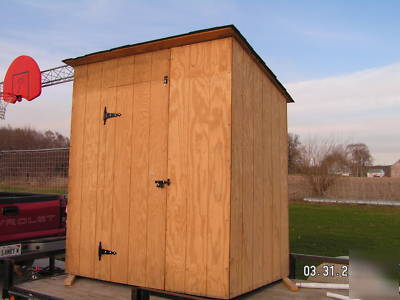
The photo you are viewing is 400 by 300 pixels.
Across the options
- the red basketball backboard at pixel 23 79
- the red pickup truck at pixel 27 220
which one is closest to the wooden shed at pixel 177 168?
the red pickup truck at pixel 27 220

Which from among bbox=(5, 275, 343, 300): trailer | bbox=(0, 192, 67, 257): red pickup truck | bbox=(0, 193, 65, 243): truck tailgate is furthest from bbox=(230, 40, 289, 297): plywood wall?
bbox=(0, 193, 65, 243): truck tailgate

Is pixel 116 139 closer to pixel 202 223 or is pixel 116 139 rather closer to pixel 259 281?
pixel 202 223

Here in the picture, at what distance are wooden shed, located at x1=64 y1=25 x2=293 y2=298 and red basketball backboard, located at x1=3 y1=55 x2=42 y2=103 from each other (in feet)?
5.60

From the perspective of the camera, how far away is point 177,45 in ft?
11.5

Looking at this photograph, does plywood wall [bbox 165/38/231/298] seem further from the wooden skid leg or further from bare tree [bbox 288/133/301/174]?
bare tree [bbox 288/133/301/174]

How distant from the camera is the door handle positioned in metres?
4.83

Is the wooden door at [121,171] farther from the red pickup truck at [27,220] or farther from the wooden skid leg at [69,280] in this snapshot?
the red pickup truck at [27,220]

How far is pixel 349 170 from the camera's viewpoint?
31.8 metres

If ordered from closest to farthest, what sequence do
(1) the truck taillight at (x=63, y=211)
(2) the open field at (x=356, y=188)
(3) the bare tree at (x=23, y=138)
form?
1. (1) the truck taillight at (x=63, y=211)
2. (2) the open field at (x=356, y=188)
3. (3) the bare tree at (x=23, y=138)

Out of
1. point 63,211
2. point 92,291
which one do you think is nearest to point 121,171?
point 92,291

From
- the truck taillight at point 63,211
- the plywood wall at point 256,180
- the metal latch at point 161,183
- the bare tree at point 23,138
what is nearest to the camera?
the plywood wall at point 256,180

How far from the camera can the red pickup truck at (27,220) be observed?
15.7 ft

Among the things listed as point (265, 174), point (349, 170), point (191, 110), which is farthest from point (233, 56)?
point (349, 170)

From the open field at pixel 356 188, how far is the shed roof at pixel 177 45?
2501cm
